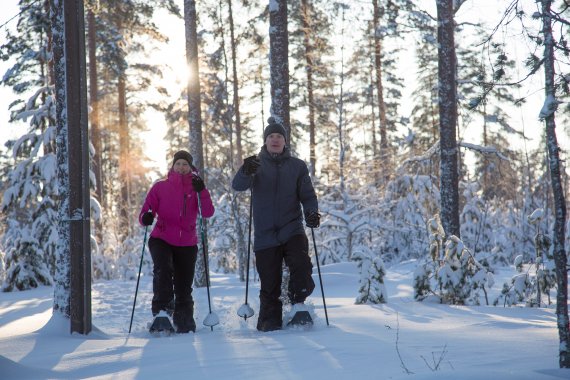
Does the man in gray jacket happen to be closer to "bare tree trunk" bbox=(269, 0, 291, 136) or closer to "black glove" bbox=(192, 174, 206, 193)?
"black glove" bbox=(192, 174, 206, 193)

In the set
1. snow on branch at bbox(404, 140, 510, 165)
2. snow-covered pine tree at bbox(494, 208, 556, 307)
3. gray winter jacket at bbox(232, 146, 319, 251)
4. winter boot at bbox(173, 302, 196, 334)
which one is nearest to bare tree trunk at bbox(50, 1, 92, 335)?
winter boot at bbox(173, 302, 196, 334)

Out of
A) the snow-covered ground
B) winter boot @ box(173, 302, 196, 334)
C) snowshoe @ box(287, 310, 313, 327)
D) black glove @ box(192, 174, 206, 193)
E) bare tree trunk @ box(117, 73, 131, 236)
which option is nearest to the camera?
the snow-covered ground

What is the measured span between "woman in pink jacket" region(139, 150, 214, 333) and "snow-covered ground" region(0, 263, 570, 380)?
372 millimetres

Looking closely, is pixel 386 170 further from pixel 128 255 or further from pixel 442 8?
pixel 128 255

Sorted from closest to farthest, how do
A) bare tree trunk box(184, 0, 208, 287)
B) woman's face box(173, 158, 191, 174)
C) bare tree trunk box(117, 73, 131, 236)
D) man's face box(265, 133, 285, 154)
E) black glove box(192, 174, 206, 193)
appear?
man's face box(265, 133, 285, 154) < black glove box(192, 174, 206, 193) < woman's face box(173, 158, 191, 174) < bare tree trunk box(184, 0, 208, 287) < bare tree trunk box(117, 73, 131, 236)

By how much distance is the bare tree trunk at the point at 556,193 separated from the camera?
3051mm

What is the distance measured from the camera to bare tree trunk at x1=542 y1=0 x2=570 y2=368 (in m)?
3.05

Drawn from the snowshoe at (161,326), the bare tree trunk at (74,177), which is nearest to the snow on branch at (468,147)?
the snowshoe at (161,326)

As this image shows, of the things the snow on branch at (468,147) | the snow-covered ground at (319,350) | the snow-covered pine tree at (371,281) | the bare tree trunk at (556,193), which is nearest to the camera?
the bare tree trunk at (556,193)

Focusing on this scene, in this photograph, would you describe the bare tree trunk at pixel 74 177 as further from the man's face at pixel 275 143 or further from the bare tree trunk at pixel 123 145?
the bare tree trunk at pixel 123 145

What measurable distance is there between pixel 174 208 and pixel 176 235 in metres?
0.28

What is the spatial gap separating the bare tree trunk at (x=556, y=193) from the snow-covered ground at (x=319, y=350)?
21 centimetres

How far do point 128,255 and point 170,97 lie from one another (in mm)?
9271

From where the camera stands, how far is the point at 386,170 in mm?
15328
